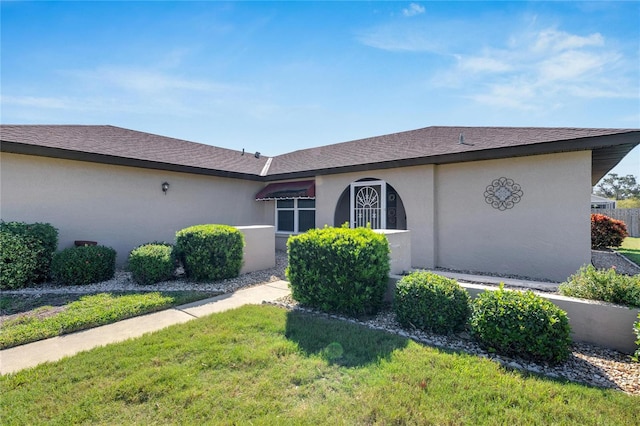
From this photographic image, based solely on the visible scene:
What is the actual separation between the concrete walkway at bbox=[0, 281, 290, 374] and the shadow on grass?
2.26m

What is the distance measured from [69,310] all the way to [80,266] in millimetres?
2911

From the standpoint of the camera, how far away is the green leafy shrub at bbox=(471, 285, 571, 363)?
4426 millimetres

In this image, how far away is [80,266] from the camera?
8.94 metres

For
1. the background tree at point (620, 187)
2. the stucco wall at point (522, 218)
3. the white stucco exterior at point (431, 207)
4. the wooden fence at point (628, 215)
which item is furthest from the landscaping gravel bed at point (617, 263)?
the background tree at point (620, 187)

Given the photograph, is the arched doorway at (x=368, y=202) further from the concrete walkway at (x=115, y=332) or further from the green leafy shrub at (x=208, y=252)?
the concrete walkway at (x=115, y=332)

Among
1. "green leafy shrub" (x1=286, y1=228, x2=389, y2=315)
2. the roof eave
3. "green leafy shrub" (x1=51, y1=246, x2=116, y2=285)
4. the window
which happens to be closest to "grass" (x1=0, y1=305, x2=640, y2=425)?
"green leafy shrub" (x1=286, y1=228, x2=389, y2=315)

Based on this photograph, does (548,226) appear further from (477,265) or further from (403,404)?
(403,404)

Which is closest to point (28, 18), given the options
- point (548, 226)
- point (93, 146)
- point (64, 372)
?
point (93, 146)

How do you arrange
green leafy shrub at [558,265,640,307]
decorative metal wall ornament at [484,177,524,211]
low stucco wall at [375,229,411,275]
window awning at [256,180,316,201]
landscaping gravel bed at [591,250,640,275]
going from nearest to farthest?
green leafy shrub at [558,265,640,307], low stucco wall at [375,229,411,275], decorative metal wall ornament at [484,177,524,211], landscaping gravel bed at [591,250,640,275], window awning at [256,180,316,201]

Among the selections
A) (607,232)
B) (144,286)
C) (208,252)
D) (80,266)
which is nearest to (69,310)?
Answer: (144,286)

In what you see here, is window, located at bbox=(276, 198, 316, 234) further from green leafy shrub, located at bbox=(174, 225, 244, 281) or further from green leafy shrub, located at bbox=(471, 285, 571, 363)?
green leafy shrub, located at bbox=(471, 285, 571, 363)

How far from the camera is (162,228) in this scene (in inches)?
516

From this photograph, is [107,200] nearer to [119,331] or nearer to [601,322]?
[119,331]

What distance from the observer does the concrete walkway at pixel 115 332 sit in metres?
4.68
